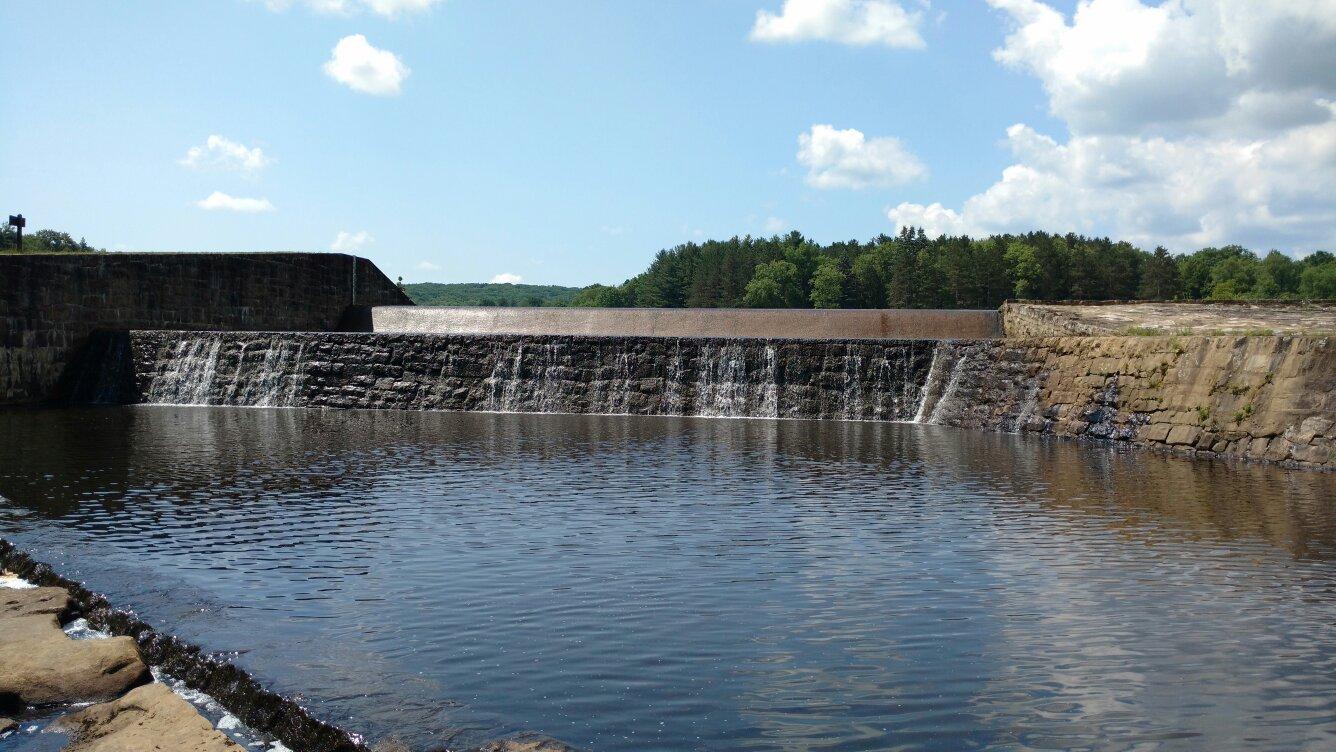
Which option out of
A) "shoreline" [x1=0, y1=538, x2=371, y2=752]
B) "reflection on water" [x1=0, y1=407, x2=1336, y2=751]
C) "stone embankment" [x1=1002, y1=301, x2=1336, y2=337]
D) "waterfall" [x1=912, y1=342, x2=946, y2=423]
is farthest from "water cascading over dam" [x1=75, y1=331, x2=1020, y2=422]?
"shoreline" [x1=0, y1=538, x2=371, y2=752]

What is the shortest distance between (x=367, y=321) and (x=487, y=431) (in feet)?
60.1

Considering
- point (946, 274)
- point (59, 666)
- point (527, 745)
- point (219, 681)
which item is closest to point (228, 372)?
point (59, 666)

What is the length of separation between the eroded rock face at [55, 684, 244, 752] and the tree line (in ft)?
268

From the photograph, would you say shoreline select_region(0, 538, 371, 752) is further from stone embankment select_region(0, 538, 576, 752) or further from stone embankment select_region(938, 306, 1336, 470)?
stone embankment select_region(938, 306, 1336, 470)

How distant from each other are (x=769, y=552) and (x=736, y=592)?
1.43 meters

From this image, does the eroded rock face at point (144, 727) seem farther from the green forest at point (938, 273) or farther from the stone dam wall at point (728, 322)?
the green forest at point (938, 273)

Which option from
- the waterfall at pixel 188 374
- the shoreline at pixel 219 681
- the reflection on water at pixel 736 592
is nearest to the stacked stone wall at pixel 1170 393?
the reflection on water at pixel 736 592

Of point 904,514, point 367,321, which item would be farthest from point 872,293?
point 904,514

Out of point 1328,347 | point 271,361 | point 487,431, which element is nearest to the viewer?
point 1328,347

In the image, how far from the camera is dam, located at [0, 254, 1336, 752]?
17.4ft

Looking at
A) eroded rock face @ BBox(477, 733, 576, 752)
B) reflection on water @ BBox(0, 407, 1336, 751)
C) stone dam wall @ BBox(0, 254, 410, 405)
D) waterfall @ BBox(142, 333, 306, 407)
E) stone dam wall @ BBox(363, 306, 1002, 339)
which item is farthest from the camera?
stone dam wall @ BBox(363, 306, 1002, 339)

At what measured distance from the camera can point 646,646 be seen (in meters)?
6.18

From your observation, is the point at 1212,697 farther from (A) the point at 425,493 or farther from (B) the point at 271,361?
(B) the point at 271,361

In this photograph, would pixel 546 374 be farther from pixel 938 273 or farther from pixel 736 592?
pixel 938 273
